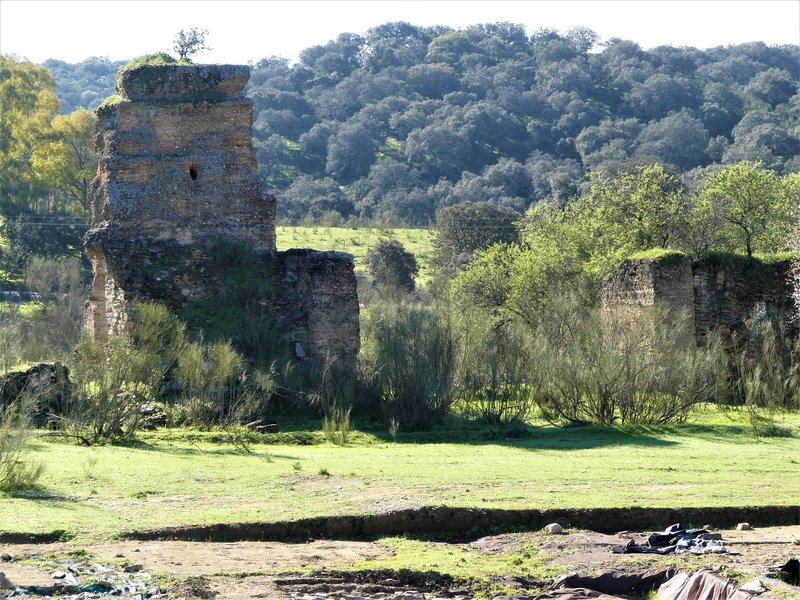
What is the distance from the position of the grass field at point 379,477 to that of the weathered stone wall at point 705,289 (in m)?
4.67

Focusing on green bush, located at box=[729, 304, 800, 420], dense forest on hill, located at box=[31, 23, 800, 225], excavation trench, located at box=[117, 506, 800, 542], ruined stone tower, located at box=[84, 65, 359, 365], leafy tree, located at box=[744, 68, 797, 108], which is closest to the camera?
excavation trench, located at box=[117, 506, 800, 542]

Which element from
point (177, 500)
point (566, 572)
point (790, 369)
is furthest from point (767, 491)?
point (790, 369)

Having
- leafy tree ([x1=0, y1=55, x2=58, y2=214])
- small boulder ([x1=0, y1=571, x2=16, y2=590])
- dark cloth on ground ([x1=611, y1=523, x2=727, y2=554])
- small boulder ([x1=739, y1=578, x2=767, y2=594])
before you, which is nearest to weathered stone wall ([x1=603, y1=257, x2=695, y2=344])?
dark cloth on ground ([x1=611, y1=523, x2=727, y2=554])

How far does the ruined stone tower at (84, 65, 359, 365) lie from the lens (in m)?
19.8

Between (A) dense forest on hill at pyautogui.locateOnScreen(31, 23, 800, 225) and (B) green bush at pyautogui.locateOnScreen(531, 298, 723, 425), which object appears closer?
(B) green bush at pyautogui.locateOnScreen(531, 298, 723, 425)

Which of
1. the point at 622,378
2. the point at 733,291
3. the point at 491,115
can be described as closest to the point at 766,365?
the point at 733,291

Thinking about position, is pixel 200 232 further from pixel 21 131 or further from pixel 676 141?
pixel 676 141

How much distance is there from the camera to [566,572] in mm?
8734

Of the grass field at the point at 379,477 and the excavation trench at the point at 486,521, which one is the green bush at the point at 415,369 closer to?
the grass field at the point at 379,477

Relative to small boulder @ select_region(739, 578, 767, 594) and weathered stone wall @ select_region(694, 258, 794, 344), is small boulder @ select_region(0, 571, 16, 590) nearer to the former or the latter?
small boulder @ select_region(739, 578, 767, 594)

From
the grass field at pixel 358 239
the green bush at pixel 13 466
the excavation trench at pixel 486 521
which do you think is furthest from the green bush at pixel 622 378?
the grass field at pixel 358 239

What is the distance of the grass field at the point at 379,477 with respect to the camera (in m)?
10.3

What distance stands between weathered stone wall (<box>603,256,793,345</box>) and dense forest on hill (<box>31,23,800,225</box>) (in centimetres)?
3131

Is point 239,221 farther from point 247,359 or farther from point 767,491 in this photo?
point 767,491
